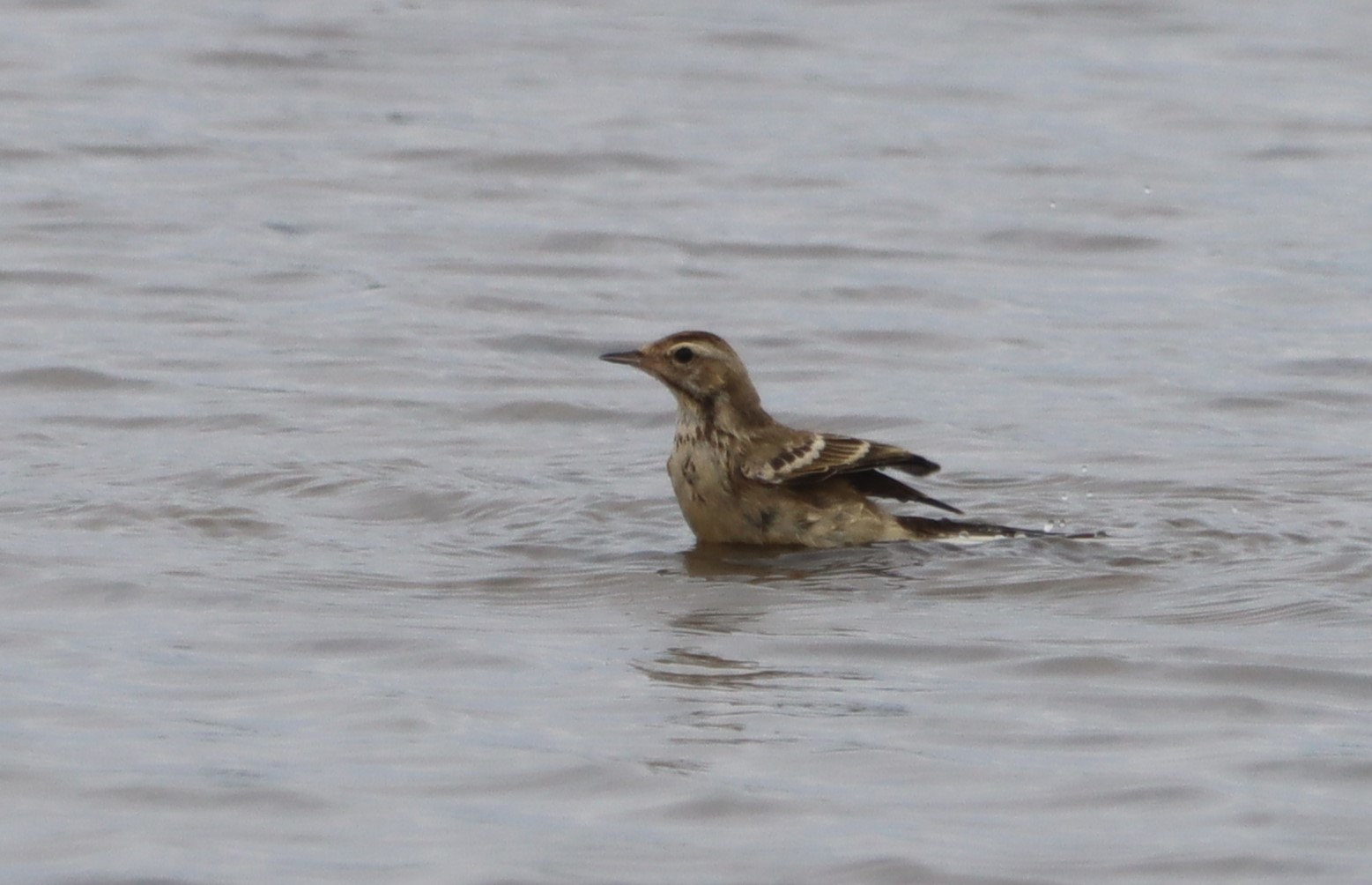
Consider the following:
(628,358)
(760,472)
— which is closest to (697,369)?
(628,358)

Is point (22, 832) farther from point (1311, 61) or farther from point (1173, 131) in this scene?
point (1311, 61)

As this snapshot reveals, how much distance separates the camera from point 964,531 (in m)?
11.2

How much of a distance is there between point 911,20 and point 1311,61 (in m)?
3.90

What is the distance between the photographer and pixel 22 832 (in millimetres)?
7121

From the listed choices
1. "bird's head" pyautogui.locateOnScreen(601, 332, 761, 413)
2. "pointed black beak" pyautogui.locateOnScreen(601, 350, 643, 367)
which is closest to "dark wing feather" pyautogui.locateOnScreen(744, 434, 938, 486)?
"bird's head" pyautogui.locateOnScreen(601, 332, 761, 413)

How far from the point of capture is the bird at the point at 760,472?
11.3 meters

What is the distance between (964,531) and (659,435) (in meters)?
2.73

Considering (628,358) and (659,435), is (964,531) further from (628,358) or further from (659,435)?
(659,435)

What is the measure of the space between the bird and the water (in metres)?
0.24

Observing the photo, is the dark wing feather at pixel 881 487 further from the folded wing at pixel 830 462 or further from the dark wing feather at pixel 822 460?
the dark wing feather at pixel 822 460

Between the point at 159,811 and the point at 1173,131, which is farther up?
the point at 1173,131

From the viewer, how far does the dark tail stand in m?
11.1

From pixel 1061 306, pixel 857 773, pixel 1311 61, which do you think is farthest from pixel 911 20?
pixel 857 773

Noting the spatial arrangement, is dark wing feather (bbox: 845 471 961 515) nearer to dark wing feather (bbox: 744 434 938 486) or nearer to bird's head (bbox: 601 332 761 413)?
dark wing feather (bbox: 744 434 938 486)
